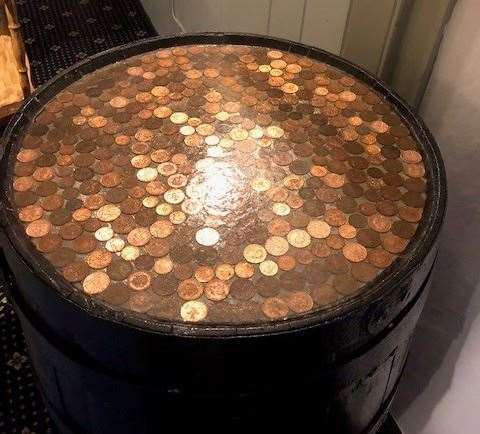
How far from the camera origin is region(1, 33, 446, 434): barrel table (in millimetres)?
692

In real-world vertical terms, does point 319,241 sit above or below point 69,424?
above

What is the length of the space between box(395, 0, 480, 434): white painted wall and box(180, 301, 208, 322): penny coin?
60 cm

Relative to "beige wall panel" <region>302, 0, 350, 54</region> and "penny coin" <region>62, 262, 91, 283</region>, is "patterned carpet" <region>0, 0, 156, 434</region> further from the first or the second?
"penny coin" <region>62, 262, 91, 283</region>

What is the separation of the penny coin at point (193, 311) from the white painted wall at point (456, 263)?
1.98 feet

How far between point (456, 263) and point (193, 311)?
639mm

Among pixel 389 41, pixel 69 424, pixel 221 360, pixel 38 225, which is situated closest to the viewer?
pixel 221 360

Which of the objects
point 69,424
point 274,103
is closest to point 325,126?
point 274,103

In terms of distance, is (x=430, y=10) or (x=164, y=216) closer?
(x=164, y=216)

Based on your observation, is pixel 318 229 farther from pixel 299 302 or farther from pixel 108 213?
pixel 108 213

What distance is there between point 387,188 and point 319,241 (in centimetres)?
16

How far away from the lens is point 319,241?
787 mm

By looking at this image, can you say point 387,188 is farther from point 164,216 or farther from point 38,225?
point 38,225

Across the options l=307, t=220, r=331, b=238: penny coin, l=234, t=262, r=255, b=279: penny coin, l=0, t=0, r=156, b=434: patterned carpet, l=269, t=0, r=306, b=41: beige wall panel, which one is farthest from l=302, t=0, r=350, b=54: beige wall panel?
l=0, t=0, r=156, b=434: patterned carpet

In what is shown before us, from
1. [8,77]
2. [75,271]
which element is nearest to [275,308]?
[75,271]
